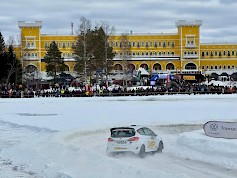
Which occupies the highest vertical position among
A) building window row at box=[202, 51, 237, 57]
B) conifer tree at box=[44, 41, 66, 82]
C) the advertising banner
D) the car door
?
building window row at box=[202, 51, 237, 57]

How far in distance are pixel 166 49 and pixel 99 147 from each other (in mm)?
109806

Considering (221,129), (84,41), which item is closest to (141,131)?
(221,129)

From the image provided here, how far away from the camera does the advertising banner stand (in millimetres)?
19031

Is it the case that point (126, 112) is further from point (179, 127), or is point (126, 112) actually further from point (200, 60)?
point (200, 60)

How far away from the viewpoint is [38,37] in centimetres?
Answer: 12625

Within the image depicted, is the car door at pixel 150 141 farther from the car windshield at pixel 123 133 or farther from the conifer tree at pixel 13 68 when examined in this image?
the conifer tree at pixel 13 68

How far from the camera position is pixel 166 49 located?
424 feet

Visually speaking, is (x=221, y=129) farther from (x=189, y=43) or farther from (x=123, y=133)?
(x=189, y=43)

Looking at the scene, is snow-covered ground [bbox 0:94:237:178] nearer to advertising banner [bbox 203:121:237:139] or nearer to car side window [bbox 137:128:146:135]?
advertising banner [bbox 203:121:237:139]

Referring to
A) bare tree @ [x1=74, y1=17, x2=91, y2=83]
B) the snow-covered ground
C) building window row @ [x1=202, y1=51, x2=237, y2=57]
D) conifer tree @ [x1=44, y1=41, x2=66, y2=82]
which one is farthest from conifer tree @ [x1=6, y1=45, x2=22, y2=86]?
building window row @ [x1=202, y1=51, x2=237, y2=57]

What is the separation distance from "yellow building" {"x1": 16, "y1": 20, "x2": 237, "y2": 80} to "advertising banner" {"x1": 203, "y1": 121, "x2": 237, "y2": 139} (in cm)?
10378

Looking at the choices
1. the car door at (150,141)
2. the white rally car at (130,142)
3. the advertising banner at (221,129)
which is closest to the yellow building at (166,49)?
the advertising banner at (221,129)

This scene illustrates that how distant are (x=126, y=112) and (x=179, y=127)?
924cm

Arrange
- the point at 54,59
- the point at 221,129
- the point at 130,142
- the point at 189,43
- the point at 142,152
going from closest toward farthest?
the point at 130,142 → the point at 142,152 → the point at 221,129 → the point at 54,59 → the point at 189,43
